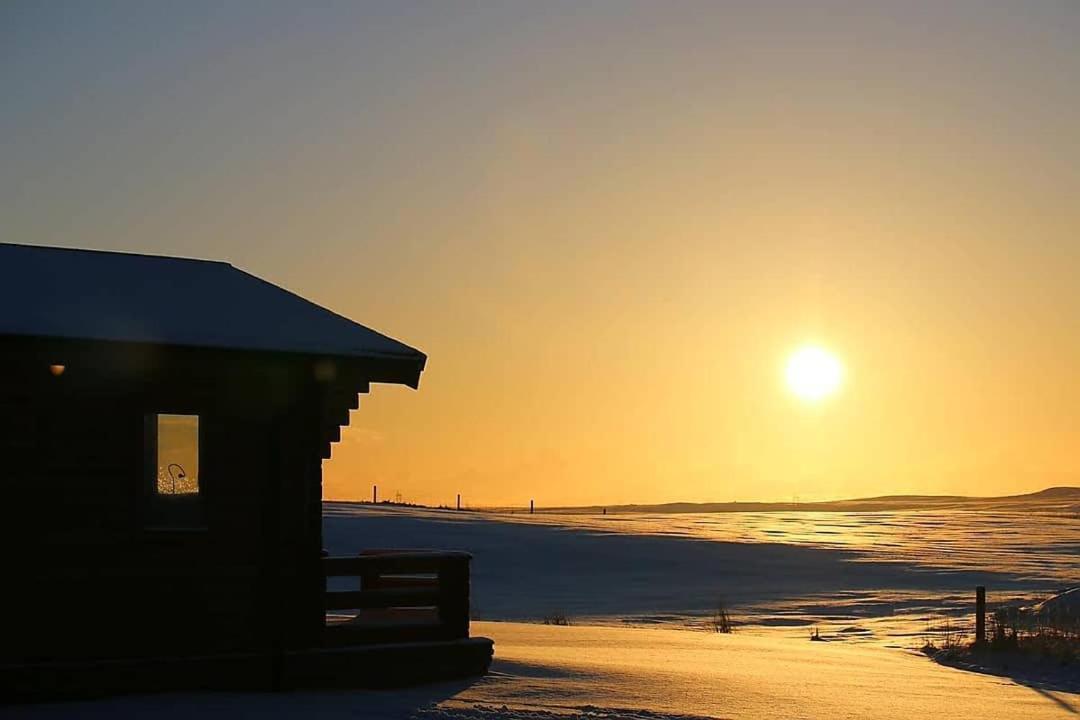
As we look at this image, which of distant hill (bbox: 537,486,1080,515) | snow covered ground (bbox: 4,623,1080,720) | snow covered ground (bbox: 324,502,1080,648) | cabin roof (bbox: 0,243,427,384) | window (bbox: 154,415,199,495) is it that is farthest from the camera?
distant hill (bbox: 537,486,1080,515)

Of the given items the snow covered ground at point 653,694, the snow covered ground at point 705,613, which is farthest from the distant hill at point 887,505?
the snow covered ground at point 653,694

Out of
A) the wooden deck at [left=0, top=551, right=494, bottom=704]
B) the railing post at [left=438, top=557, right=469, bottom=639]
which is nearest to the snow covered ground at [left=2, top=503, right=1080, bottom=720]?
the wooden deck at [left=0, top=551, right=494, bottom=704]

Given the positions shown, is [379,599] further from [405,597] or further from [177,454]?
[177,454]

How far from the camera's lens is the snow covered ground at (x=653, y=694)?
13.4 m

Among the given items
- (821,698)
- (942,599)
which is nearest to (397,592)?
(821,698)

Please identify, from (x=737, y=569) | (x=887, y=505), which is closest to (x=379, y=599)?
(x=737, y=569)

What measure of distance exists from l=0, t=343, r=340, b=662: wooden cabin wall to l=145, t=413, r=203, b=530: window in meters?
0.11

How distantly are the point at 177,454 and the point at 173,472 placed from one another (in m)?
0.19

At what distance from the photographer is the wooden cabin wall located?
13.5 metres

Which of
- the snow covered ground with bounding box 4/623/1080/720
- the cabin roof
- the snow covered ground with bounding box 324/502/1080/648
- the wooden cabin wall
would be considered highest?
the cabin roof

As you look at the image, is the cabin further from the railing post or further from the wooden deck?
the railing post

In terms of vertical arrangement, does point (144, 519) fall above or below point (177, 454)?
below

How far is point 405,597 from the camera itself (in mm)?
15828

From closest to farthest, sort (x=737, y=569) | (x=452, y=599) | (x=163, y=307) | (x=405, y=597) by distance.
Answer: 1. (x=163, y=307)
2. (x=405, y=597)
3. (x=452, y=599)
4. (x=737, y=569)
